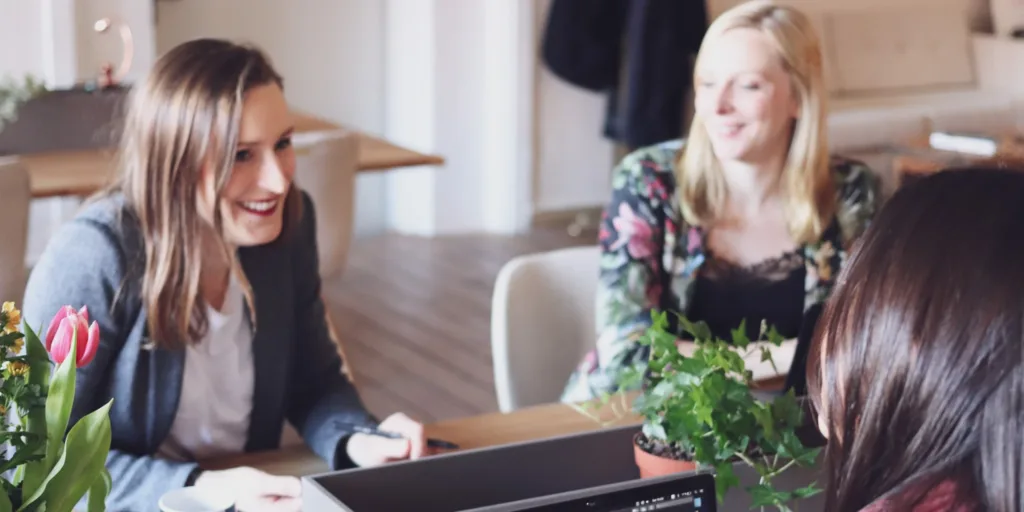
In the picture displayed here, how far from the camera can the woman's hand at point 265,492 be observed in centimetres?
156

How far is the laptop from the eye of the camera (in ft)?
3.71

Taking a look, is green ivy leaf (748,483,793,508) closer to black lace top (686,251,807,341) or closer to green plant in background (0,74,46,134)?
black lace top (686,251,807,341)

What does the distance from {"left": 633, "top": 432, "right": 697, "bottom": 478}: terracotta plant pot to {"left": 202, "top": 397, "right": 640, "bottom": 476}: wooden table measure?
0.35m

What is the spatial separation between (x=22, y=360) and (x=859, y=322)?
2.22ft

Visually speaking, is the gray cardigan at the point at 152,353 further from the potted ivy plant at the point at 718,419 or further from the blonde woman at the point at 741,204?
the potted ivy plant at the point at 718,419

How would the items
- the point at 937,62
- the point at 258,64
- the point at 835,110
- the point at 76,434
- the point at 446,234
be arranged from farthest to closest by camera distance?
1. the point at 937,62
2. the point at 835,110
3. the point at 446,234
4. the point at 258,64
5. the point at 76,434

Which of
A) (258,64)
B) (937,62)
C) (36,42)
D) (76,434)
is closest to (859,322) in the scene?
(76,434)

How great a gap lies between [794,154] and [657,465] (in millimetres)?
1090

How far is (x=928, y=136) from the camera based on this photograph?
5582 mm

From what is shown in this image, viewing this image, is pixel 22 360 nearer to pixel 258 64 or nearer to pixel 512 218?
pixel 258 64

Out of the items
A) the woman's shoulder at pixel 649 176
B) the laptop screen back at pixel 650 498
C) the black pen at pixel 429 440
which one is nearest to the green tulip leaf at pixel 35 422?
the laptop screen back at pixel 650 498

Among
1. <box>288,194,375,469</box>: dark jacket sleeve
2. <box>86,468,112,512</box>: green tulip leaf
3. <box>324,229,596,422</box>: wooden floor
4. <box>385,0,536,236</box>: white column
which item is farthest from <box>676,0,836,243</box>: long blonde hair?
<box>385,0,536,236</box>: white column

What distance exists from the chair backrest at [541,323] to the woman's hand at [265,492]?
0.71 m

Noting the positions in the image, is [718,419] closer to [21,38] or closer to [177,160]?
[177,160]
